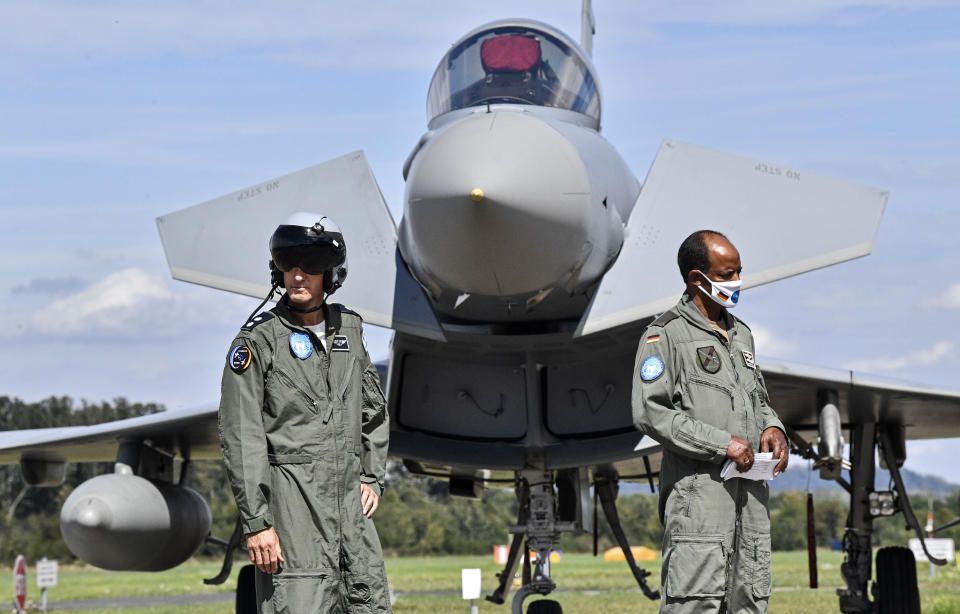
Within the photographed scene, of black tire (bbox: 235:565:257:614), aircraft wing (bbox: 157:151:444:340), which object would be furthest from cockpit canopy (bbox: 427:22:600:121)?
black tire (bbox: 235:565:257:614)

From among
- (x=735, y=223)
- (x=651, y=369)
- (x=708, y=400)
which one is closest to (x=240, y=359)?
(x=651, y=369)

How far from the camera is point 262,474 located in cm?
425

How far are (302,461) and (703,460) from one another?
1372 mm

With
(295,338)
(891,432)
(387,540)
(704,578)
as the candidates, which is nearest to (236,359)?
(295,338)

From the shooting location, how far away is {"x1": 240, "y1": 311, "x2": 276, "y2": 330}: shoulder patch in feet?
14.8

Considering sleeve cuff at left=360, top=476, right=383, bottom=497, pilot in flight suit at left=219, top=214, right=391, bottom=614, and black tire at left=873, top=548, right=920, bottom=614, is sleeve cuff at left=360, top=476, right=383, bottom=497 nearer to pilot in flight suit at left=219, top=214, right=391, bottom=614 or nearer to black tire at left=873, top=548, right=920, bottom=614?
pilot in flight suit at left=219, top=214, right=391, bottom=614

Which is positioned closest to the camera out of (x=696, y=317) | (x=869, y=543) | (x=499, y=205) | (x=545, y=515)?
(x=696, y=317)

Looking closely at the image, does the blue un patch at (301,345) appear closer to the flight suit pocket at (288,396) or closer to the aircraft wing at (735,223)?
the flight suit pocket at (288,396)

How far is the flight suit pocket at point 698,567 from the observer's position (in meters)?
4.33

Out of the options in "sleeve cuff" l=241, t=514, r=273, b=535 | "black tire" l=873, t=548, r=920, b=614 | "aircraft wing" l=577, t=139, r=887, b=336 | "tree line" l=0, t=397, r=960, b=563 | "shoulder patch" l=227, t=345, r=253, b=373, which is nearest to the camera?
"sleeve cuff" l=241, t=514, r=273, b=535

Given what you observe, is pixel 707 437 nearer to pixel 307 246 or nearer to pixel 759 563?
pixel 759 563

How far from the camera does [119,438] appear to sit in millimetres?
10250

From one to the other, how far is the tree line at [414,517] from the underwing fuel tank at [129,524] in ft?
88.5

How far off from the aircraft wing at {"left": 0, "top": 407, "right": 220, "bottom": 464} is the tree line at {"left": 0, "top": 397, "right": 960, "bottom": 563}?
24.8m
